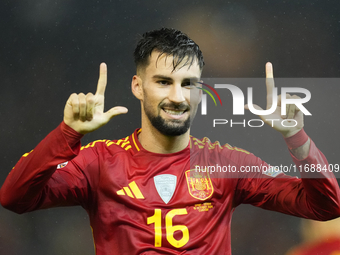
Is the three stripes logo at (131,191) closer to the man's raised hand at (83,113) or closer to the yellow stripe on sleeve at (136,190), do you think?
the yellow stripe on sleeve at (136,190)

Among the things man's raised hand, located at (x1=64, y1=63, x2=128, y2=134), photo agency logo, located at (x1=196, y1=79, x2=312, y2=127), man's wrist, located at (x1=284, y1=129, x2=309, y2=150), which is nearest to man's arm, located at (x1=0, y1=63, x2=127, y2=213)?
man's raised hand, located at (x1=64, y1=63, x2=128, y2=134)

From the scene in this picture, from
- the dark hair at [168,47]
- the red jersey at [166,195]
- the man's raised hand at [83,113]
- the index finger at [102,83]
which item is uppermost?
the dark hair at [168,47]

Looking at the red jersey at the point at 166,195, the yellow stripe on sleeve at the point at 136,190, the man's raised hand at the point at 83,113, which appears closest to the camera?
the man's raised hand at the point at 83,113

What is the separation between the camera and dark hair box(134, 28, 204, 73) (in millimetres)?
1883

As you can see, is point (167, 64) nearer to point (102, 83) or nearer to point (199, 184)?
point (102, 83)

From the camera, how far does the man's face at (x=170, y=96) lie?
1.82 m

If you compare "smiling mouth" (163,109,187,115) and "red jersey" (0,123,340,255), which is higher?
"smiling mouth" (163,109,187,115)

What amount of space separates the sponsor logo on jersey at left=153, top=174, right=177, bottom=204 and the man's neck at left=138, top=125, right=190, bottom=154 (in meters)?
0.14

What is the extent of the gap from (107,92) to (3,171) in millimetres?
925

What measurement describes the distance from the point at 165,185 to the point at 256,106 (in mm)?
Answer: 557

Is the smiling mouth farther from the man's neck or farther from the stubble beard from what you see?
the man's neck

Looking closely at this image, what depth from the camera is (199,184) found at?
6.14 ft

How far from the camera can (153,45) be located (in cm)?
194

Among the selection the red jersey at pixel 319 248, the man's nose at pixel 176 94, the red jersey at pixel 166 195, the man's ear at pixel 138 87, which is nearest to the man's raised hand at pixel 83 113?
the red jersey at pixel 166 195
